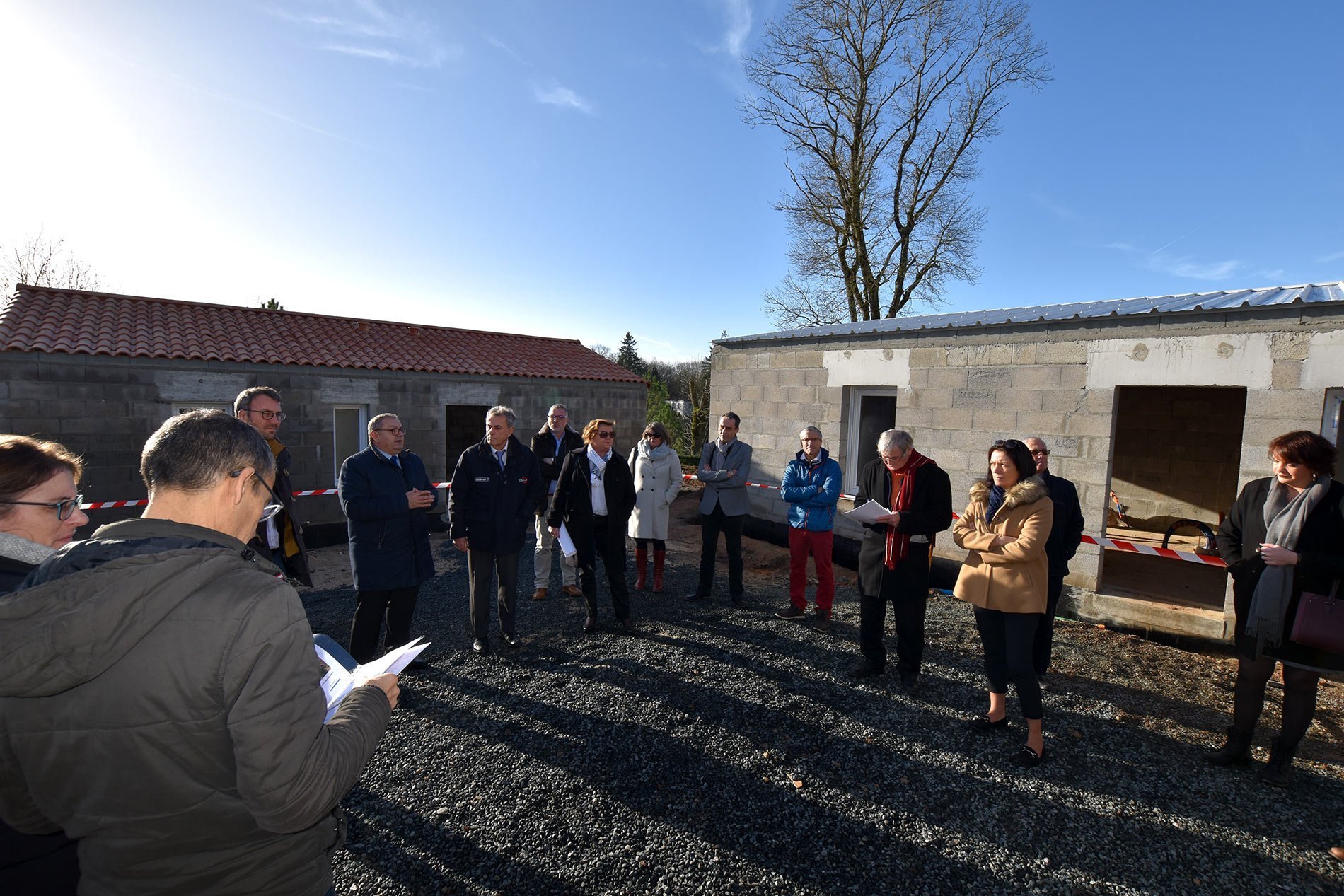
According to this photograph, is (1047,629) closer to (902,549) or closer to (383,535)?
(902,549)

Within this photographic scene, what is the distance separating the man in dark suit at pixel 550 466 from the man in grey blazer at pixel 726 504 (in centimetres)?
139

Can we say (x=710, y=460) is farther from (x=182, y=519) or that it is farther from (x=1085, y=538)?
(x=182, y=519)

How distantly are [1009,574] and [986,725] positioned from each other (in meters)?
1.05

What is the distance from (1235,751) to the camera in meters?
3.51

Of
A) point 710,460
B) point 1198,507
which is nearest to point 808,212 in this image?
point 1198,507

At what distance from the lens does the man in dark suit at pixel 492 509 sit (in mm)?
4723

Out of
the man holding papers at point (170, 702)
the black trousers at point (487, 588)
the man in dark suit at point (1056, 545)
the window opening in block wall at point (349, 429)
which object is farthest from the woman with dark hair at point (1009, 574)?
the window opening in block wall at point (349, 429)

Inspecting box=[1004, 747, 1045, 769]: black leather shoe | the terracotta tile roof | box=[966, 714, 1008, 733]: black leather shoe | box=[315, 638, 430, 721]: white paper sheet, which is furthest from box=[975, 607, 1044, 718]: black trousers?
the terracotta tile roof

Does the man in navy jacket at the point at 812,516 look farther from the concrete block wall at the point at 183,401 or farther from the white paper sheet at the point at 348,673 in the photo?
the concrete block wall at the point at 183,401

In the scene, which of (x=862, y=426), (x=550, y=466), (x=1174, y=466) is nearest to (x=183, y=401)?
(x=550, y=466)

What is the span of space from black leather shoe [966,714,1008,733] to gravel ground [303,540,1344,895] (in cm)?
5

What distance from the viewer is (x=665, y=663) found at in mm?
4793

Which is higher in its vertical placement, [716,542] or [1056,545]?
[1056,545]

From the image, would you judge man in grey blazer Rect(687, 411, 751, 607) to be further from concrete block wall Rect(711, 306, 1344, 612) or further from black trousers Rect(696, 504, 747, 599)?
concrete block wall Rect(711, 306, 1344, 612)
